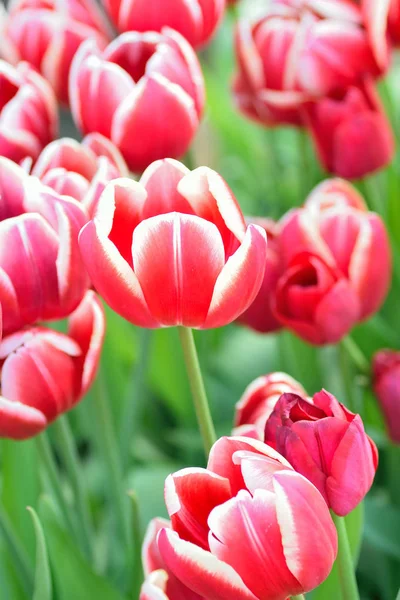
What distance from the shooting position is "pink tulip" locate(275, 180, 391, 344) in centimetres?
43

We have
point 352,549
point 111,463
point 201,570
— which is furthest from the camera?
point 111,463

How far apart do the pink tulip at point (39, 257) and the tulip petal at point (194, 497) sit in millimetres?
106

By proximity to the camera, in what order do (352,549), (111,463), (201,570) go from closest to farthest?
(201,570) < (352,549) < (111,463)

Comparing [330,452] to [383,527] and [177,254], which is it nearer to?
[177,254]

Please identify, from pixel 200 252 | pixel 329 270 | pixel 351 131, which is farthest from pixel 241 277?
pixel 351 131

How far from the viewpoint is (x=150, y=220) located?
30cm

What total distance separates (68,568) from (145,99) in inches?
9.2

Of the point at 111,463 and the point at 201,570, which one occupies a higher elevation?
the point at 201,570

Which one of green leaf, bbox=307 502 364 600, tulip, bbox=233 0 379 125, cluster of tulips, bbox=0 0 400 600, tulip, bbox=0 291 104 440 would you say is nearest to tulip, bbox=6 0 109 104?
cluster of tulips, bbox=0 0 400 600

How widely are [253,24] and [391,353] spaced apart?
0.81 feet

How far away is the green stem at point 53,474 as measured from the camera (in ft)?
1.37

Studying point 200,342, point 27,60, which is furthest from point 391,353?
point 27,60

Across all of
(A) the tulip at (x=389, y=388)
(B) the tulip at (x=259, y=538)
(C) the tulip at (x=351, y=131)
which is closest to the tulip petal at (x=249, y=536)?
(B) the tulip at (x=259, y=538)

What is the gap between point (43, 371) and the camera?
351 millimetres
